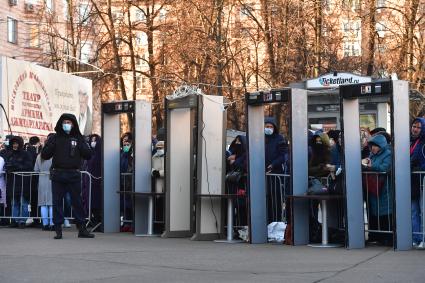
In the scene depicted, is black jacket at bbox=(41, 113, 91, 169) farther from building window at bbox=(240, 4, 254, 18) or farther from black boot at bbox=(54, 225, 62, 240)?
building window at bbox=(240, 4, 254, 18)

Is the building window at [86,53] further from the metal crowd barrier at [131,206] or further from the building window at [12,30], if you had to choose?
the metal crowd barrier at [131,206]

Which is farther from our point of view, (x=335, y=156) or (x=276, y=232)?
(x=335, y=156)

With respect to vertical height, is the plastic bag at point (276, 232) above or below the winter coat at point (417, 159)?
below

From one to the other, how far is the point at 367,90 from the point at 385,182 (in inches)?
57.0

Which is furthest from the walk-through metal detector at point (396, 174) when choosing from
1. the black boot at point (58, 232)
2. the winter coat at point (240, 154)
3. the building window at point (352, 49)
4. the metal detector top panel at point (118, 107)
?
the building window at point (352, 49)

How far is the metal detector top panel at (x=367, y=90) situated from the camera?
39.4ft

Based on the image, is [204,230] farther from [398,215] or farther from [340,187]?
[398,215]

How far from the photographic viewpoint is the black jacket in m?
14.2

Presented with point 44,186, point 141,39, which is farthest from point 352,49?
point 44,186

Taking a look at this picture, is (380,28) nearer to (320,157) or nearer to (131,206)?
(131,206)

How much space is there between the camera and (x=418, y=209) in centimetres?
1238

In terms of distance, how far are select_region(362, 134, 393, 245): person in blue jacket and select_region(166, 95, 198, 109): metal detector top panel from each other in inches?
121

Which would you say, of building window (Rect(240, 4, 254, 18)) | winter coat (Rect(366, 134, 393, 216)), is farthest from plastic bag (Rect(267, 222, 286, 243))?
building window (Rect(240, 4, 254, 18))

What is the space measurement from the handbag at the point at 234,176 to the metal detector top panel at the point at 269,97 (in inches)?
52.7
